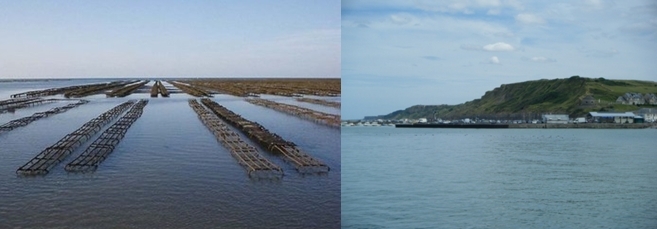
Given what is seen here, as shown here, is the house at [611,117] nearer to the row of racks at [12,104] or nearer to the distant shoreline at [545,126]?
the distant shoreline at [545,126]

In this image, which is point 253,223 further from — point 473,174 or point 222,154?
point 473,174

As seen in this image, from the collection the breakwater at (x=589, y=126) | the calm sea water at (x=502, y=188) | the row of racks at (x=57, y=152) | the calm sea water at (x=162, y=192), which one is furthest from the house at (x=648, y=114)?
the row of racks at (x=57, y=152)

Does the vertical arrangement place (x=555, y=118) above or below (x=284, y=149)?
above

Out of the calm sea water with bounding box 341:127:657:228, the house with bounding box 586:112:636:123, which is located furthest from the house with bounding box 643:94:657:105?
the calm sea water with bounding box 341:127:657:228

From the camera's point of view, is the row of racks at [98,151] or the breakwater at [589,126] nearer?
the row of racks at [98,151]

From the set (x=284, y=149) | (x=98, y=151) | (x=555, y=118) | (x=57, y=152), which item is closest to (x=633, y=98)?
(x=555, y=118)

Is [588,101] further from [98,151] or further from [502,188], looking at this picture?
[98,151]
